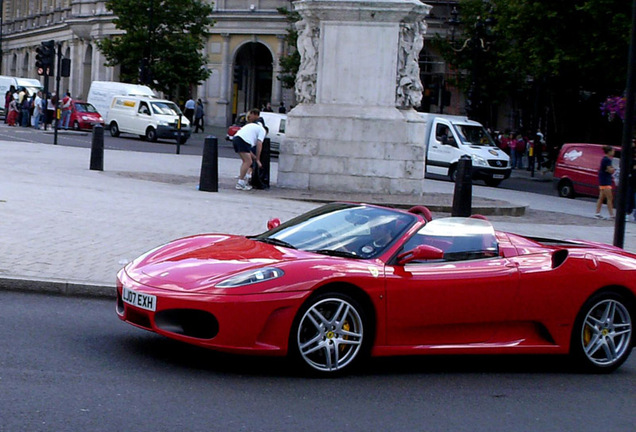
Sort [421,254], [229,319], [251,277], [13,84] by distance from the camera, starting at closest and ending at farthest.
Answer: [229,319] < [251,277] < [421,254] < [13,84]

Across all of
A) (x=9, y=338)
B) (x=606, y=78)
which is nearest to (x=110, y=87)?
(x=606, y=78)

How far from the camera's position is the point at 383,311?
23.6ft

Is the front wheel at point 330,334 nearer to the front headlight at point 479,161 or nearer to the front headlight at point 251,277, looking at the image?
the front headlight at point 251,277

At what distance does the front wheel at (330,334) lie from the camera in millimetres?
6957

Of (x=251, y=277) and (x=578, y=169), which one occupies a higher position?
(x=251, y=277)

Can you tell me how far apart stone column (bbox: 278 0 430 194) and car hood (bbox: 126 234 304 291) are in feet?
43.7

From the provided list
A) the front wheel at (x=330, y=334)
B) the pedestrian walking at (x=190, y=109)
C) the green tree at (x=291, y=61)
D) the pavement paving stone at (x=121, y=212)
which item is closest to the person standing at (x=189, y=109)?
the pedestrian walking at (x=190, y=109)

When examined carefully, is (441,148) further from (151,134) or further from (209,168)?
(151,134)

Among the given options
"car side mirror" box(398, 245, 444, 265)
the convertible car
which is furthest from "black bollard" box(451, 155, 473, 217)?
"car side mirror" box(398, 245, 444, 265)

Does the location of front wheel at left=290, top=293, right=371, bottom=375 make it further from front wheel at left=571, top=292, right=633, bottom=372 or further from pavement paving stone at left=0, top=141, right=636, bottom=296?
pavement paving stone at left=0, top=141, right=636, bottom=296

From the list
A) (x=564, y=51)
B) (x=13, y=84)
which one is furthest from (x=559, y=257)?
(x=13, y=84)

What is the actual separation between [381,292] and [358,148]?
46.4ft

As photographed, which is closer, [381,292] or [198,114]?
[381,292]

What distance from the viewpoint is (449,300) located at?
7.46m
